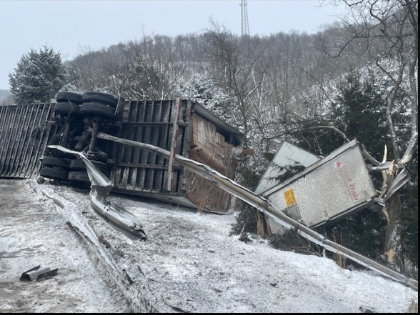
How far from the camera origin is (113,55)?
29.4m

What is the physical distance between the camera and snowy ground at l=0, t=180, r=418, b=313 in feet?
10.7

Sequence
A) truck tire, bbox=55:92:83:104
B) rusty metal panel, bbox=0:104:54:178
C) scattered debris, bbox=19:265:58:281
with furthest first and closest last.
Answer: rusty metal panel, bbox=0:104:54:178
truck tire, bbox=55:92:83:104
scattered debris, bbox=19:265:58:281

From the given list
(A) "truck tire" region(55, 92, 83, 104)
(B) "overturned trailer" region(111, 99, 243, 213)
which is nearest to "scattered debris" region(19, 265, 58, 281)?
(B) "overturned trailer" region(111, 99, 243, 213)

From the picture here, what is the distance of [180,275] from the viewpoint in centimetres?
387

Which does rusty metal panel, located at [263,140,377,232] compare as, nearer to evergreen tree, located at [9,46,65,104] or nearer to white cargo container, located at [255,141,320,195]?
white cargo container, located at [255,141,320,195]

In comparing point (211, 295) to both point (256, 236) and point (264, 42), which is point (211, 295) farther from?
point (264, 42)

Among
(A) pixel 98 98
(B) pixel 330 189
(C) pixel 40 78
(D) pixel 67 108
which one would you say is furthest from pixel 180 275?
(C) pixel 40 78

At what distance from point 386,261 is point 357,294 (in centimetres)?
155

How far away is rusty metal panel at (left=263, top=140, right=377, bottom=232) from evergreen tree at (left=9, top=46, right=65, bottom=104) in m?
18.2

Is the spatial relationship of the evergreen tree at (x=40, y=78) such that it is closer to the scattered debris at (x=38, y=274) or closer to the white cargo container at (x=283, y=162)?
the white cargo container at (x=283, y=162)

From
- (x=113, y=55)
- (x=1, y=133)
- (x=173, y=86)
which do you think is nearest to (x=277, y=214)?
(x=1, y=133)

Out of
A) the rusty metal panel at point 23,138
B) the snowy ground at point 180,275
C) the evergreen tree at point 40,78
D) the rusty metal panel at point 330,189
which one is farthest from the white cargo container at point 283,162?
the evergreen tree at point 40,78

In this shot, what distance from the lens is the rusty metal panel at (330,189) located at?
5172mm

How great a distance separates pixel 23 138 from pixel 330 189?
9262 millimetres
